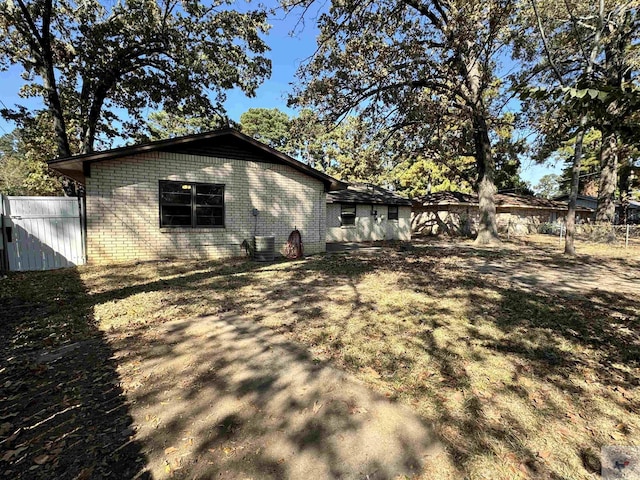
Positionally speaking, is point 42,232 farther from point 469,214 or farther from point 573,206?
point 469,214

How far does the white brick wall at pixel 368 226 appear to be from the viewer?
18.0 metres

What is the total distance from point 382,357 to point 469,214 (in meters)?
24.9

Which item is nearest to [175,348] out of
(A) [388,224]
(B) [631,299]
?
(B) [631,299]

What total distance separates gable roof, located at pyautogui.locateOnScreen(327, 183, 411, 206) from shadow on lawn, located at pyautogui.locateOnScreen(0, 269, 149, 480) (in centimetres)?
1429

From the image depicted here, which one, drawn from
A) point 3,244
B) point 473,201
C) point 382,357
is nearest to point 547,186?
point 473,201

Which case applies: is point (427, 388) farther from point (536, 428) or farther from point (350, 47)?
point (350, 47)

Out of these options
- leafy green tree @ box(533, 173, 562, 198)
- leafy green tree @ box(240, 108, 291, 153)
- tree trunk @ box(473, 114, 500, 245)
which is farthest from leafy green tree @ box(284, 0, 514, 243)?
leafy green tree @ box(533, 173, 562, 198)

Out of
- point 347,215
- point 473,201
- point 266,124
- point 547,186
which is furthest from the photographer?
point 547,186

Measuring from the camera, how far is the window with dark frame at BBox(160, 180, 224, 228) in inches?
387

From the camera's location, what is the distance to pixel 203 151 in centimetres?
1025

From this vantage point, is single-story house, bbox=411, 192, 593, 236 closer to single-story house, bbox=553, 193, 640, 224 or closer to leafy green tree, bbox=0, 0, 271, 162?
single-story house, bbox=553, 193, 640, 224

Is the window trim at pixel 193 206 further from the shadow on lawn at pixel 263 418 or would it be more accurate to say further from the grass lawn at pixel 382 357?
the shadow on lawn at pixel 263 418

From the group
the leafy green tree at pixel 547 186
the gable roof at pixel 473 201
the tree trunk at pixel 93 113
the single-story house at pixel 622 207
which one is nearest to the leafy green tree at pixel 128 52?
the tree trunk at pixel 93 113

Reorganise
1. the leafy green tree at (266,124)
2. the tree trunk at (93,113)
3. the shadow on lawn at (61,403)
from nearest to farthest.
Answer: the shadow on lawn at (61,403), the tree trunk at (93,113), the leafy green tree at (266,124)
